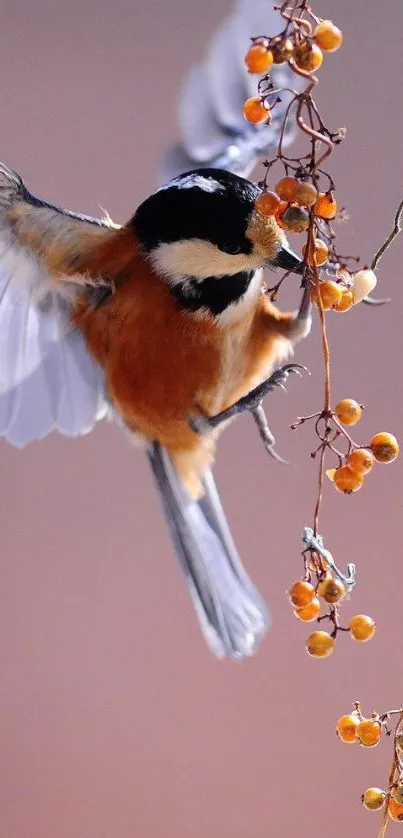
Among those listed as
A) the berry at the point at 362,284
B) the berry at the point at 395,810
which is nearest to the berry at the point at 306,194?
the berry at the point at 362,284

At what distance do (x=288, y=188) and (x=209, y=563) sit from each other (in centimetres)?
70

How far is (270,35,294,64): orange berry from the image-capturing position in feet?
1.57

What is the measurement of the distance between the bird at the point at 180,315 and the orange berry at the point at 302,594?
0.74ft

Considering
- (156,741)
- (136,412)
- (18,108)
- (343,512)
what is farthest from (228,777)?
(18,108)

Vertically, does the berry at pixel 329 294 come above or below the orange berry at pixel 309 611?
above

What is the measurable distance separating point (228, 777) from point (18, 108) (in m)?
1.20

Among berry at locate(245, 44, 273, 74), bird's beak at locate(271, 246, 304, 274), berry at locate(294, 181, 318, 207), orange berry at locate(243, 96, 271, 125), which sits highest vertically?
orange berry at locate(243, 96, 271, 125)

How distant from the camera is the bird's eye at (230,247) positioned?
0.82 metres

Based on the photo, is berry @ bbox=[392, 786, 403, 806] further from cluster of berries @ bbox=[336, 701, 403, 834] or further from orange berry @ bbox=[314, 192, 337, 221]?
orange berry @ bbox=[314, 192, 337, 221]

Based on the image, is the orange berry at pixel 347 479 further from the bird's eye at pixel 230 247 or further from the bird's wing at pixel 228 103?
the bird's wing at pixel 228 103

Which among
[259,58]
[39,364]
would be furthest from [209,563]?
[259,58]

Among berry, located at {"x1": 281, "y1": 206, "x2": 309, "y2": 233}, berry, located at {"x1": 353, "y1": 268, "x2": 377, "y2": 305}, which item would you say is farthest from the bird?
berry, located at {"x1": 281, "y1": 206, "x2": 309, "y2": 233}

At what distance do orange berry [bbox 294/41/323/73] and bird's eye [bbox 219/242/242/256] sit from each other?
0.33m

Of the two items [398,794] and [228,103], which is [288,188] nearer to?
[398,794]
